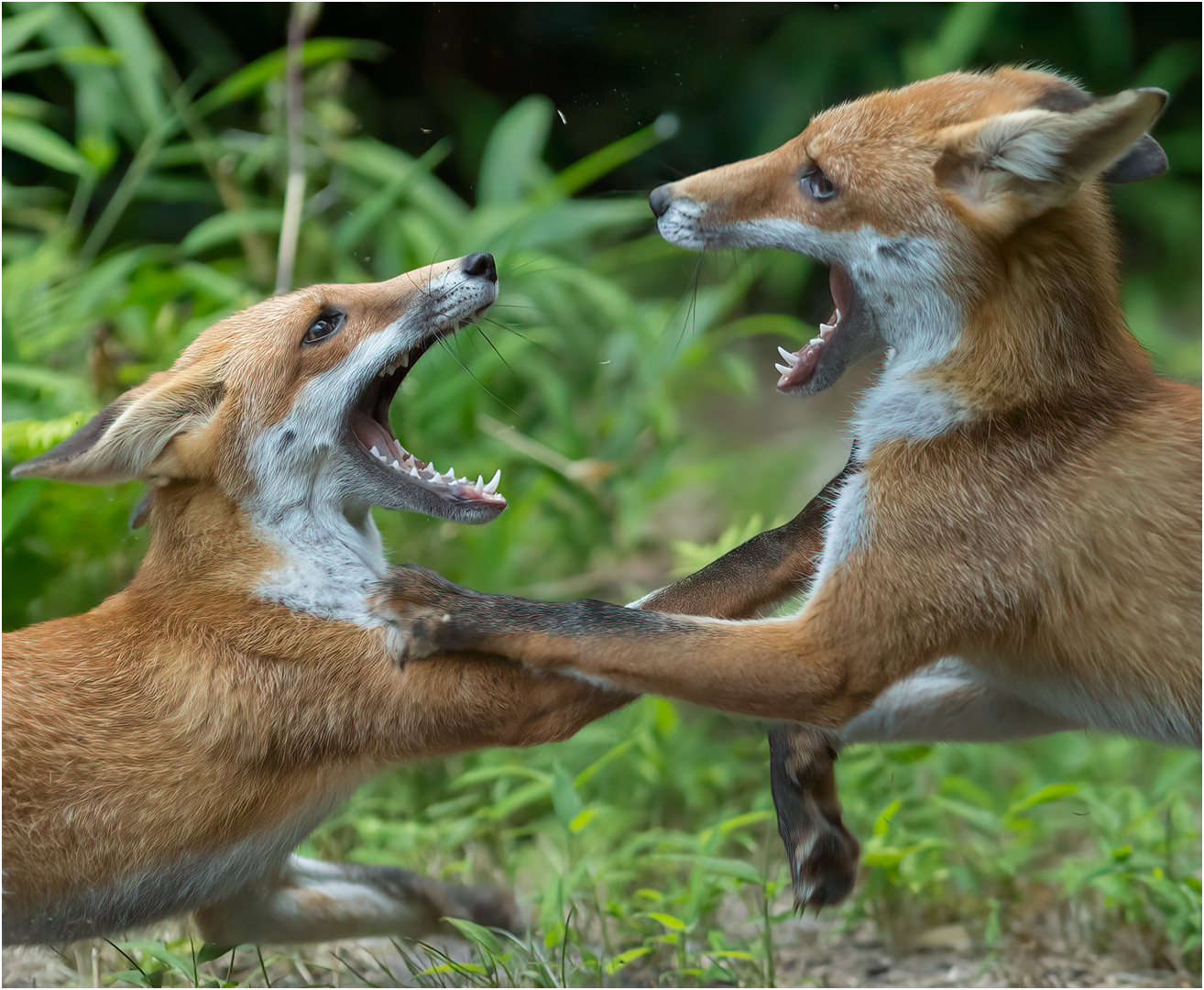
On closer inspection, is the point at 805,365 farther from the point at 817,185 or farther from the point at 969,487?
the point at 969,487

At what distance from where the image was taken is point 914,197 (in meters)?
3.17

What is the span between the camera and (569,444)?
6328mm

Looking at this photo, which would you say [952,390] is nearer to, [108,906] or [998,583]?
[998,583]

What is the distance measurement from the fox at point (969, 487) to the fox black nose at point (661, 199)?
324mm

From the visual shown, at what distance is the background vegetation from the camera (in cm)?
416

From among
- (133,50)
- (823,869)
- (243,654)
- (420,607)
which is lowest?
(823,869)

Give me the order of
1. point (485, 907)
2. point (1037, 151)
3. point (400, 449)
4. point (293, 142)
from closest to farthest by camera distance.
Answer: point (1037, 151) < point (400, 449) < point (485, 907) < point (293, 142)

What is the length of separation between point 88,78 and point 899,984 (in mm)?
7161

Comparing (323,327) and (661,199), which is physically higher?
(661,199)

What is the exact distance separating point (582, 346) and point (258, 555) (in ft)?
12.7

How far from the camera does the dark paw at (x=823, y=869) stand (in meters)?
3.46

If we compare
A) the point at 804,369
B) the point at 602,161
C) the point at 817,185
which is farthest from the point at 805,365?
the point at 602,161

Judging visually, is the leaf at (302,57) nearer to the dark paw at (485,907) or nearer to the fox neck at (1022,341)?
the fox neck at (1022,341)

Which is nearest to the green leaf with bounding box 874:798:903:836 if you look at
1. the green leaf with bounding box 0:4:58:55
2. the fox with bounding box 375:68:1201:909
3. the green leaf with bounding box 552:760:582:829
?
the fox with bounding box 375:68:1201:909
